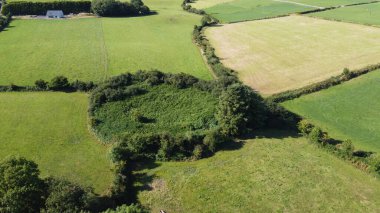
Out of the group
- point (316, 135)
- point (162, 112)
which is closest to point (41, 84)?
point (162, 112)

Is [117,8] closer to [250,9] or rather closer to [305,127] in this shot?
[250,9]

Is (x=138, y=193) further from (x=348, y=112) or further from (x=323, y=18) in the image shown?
(x=323, y=18)

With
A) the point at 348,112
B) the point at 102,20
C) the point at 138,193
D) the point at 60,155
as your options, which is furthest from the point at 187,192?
the point at 102,20

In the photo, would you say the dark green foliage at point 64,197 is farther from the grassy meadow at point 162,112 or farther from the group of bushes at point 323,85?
the group of bushes at point 323,85

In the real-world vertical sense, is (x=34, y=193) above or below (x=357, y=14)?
below

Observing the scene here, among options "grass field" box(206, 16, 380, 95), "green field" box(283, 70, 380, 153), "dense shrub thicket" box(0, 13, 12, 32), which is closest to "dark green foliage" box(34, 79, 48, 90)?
"grass field" box(206, 16, 380, 95)

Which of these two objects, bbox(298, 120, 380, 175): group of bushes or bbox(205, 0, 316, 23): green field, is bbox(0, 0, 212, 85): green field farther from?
bbox(298, 120, 380, 175): group of bushes

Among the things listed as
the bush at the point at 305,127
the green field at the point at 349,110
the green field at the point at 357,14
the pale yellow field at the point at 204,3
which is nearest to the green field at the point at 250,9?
the pale yellow field at the point at 204,3
